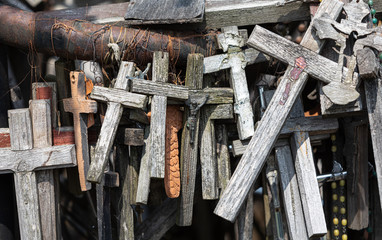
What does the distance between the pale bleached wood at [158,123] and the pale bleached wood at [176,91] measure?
1.9 inches

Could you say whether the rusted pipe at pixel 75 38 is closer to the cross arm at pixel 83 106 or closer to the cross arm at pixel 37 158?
the cross arm at pixel 83 106

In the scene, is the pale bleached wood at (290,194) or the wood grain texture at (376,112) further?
the pale bleached wood at (290,194)

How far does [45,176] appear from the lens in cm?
349

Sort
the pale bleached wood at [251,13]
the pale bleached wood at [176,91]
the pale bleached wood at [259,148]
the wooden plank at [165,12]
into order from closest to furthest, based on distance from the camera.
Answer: the pale bleached wood at [259,148] → the pale bleached wood at [176,91] → the wooden plank at [165,12] → the pale bleached wood at [251,13]

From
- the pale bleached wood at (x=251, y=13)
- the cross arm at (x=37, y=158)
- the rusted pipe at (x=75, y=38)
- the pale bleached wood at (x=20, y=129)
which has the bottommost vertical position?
the cross arm at (x=37, y=158)

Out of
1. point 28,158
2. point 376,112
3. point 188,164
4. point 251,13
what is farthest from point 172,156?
point 376,112

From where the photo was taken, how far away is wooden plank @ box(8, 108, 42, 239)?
11.1ft

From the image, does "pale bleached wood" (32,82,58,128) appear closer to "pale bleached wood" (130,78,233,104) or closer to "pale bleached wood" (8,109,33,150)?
"pale bleached wood" (8,109,33,150)

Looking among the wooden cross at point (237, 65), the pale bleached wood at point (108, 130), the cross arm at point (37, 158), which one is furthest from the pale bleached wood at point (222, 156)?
the cross arm at point (37, 158)

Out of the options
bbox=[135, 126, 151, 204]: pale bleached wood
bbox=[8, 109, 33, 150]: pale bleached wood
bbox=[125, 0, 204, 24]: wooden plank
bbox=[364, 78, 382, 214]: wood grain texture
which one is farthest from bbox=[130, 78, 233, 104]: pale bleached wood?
bbox=[364, 78, 382, 214]: wood grain texture

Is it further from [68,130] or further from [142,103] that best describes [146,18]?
[68,130]

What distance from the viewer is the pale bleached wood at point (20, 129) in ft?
11.1

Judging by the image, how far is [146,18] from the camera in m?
3.74

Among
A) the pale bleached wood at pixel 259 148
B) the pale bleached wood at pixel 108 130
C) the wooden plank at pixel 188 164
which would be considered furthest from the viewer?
the wooden plank at pixel 188 164
